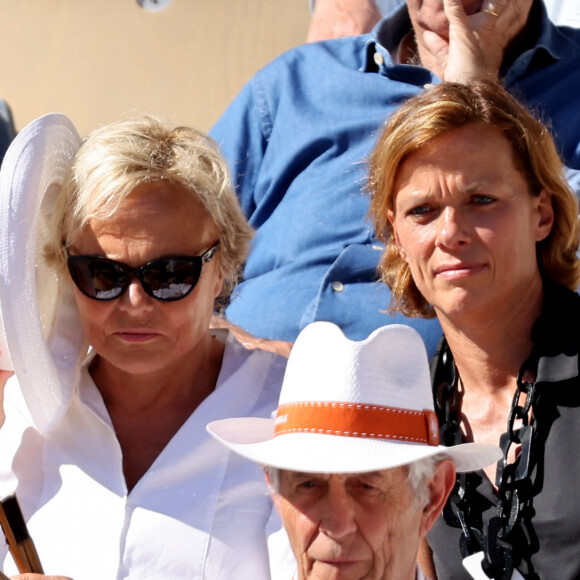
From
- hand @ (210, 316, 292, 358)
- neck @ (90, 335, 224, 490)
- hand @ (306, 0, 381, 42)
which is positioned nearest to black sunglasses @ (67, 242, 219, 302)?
neck @ (90, 335, 224, 490)

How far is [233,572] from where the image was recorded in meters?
1.87

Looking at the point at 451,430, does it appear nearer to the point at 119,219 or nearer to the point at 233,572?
the point at 233,572

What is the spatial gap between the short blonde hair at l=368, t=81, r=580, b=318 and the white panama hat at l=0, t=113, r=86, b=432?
68cm

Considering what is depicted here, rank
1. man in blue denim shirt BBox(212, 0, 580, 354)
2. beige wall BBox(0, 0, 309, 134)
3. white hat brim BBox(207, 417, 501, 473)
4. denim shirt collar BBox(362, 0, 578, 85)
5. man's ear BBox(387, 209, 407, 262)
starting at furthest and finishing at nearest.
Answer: beige wall BBox(0, 0, 309, 134) → denim shirt collar BBox(362, 0, 578, 85) → man in blue denim shirt BBox(212, 0, 580, 354) → man's ear BBox(387, 209, 407, 262) → white hat brim BBox(207, 417, 501, 473)

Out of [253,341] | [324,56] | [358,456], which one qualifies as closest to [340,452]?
[358,456]

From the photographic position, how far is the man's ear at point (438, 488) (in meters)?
1.53

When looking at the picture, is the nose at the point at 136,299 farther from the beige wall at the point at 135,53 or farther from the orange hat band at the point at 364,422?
the beige wall at the point at 135,53

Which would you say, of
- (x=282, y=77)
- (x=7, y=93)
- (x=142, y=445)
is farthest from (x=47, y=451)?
(x=7, y=93)

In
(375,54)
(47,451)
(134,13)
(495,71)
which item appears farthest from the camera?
(134,13)

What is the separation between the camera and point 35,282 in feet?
6.55

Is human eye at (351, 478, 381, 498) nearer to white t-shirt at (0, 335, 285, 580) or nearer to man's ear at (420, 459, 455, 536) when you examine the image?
man's ear at (420, 459, 455, 536)

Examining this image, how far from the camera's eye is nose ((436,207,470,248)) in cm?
201

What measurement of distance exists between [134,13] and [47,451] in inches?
96.6

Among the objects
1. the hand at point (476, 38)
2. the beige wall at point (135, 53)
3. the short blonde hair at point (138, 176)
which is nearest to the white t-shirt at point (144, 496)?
the short blonde hair at point (138, 176)
